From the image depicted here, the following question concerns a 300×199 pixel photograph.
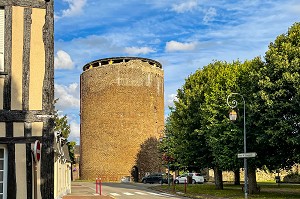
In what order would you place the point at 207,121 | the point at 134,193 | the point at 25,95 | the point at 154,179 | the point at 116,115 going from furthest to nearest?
the point at 116,115, the point at 154,179, the point at 134,193, the point at 207,121, the point at 25,95

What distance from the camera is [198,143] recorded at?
35.0 meters

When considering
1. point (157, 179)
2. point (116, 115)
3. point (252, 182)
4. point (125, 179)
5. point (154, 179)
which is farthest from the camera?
point (116, 115)

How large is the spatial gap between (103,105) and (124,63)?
6575 millimetres

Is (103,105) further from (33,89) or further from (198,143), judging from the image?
(33,89)

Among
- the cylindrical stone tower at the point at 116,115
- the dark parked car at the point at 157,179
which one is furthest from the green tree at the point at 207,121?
the cylindrical stone tower at the point at 116,115

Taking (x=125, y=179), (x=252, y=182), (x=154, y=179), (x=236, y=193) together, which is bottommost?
(x=125, y=179)

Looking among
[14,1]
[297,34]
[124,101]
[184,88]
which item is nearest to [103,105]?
[124,101]

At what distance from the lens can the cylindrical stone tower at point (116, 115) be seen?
63.5m

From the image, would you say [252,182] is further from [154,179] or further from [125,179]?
[125,179]

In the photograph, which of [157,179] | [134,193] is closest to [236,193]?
[134,193]

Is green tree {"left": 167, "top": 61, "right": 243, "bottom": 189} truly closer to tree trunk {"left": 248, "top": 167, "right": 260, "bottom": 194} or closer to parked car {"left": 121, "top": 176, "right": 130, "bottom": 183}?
tree trunk {"left": 248, "top": 167, "right": 260, "bottom": 194}

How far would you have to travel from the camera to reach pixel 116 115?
6372 centimetres

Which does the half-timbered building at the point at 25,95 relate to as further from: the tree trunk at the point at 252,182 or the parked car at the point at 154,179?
the parked car at the point at 154,179

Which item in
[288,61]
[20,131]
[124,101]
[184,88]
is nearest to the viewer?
[20,131]
